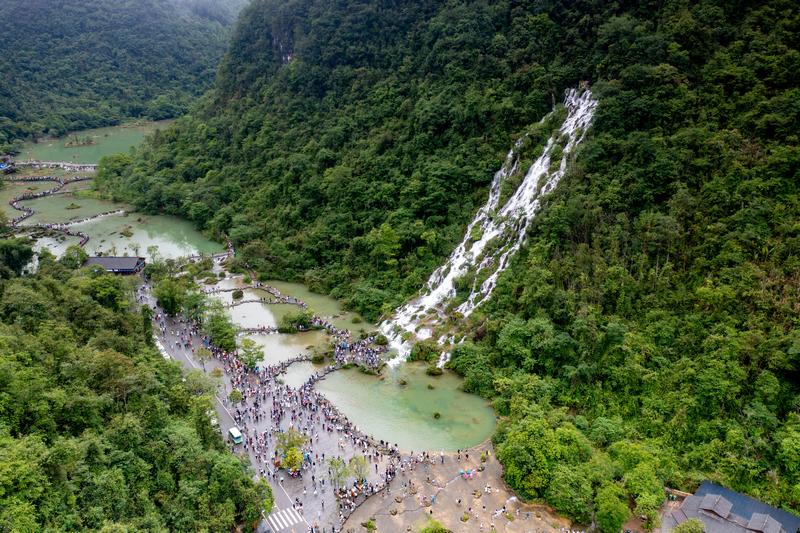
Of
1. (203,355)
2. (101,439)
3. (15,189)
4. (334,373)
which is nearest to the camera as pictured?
(101,439)

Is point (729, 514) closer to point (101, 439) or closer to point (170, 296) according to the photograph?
point (101, 439)

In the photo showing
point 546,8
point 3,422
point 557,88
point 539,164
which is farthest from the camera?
point 546,8

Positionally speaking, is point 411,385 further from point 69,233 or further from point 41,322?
point 69,233

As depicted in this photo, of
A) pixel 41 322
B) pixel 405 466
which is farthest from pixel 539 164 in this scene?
pixel 41 322

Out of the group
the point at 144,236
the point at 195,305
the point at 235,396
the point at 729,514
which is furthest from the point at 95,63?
the point at 729,514

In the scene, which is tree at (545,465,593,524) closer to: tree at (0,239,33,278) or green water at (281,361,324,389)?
green water at (281,361,324,389)
